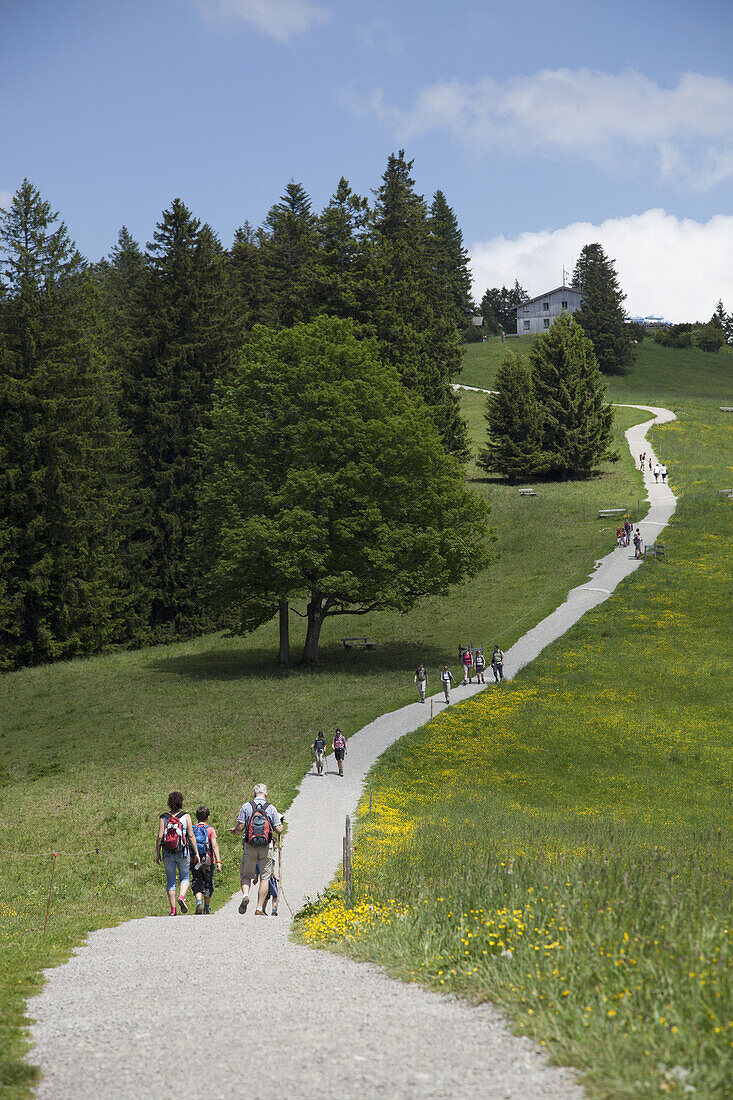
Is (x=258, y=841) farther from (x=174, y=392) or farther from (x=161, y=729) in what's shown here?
(x=174, y=392)

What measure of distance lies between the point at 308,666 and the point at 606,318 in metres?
99.2

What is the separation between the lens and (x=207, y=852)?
1410 cm

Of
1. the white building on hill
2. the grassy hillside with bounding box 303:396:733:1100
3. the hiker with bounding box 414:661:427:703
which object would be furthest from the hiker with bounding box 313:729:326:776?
the white building on hill

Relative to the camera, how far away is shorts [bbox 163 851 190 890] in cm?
1381

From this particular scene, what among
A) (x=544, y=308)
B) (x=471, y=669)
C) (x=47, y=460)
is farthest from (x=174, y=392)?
(x=544, y=308)

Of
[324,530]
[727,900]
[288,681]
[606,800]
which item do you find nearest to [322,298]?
[324,530]

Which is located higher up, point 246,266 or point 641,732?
point 246,266

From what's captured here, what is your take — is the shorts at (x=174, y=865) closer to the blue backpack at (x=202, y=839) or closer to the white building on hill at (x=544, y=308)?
the blue backpack at (x=202, y=839)

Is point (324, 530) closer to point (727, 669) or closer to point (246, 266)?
point (727, 669)

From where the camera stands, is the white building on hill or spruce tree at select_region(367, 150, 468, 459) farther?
the white building on hill

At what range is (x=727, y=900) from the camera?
918 cm

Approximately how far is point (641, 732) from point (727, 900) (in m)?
18.8

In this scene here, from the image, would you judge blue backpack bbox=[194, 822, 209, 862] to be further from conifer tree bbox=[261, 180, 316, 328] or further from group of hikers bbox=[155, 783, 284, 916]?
conifer tree bbox=[261, 180, 316, 328]

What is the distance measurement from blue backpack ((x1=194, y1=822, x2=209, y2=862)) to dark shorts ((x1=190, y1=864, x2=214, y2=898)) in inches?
8.0
